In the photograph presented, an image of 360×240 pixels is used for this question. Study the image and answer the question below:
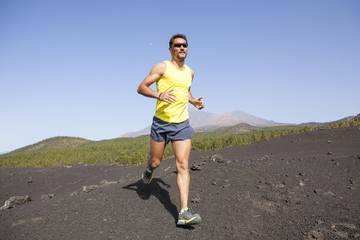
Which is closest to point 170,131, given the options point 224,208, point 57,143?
point 224,208

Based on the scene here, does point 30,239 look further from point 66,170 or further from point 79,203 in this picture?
point 66,170

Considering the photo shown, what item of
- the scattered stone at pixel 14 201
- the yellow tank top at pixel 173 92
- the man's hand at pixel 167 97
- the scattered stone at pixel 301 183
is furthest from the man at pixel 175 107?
the scattered stone at pixel 14 201

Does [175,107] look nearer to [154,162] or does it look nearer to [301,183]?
[154,162]

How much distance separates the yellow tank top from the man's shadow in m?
1.60

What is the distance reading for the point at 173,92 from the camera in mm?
3521

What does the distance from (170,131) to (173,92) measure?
1.90 ft

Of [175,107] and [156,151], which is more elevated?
[175,107]

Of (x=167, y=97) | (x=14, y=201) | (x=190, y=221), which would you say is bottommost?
(x=14, y=201)

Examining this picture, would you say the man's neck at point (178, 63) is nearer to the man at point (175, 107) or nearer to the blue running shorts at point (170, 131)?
the man at point (175, 107)

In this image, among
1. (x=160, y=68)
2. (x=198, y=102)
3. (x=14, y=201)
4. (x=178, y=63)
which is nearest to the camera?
(x=160, y=68)

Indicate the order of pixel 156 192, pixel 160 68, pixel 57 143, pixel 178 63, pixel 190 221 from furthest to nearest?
pixel 57 143 → pixel 156 192 → pixel 178 63 → pixel 160 68 → pixel 190 221

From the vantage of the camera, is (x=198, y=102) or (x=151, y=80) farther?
(x=198, y=102)

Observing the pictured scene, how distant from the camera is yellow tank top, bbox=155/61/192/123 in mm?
3514

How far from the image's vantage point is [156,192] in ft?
15.9
